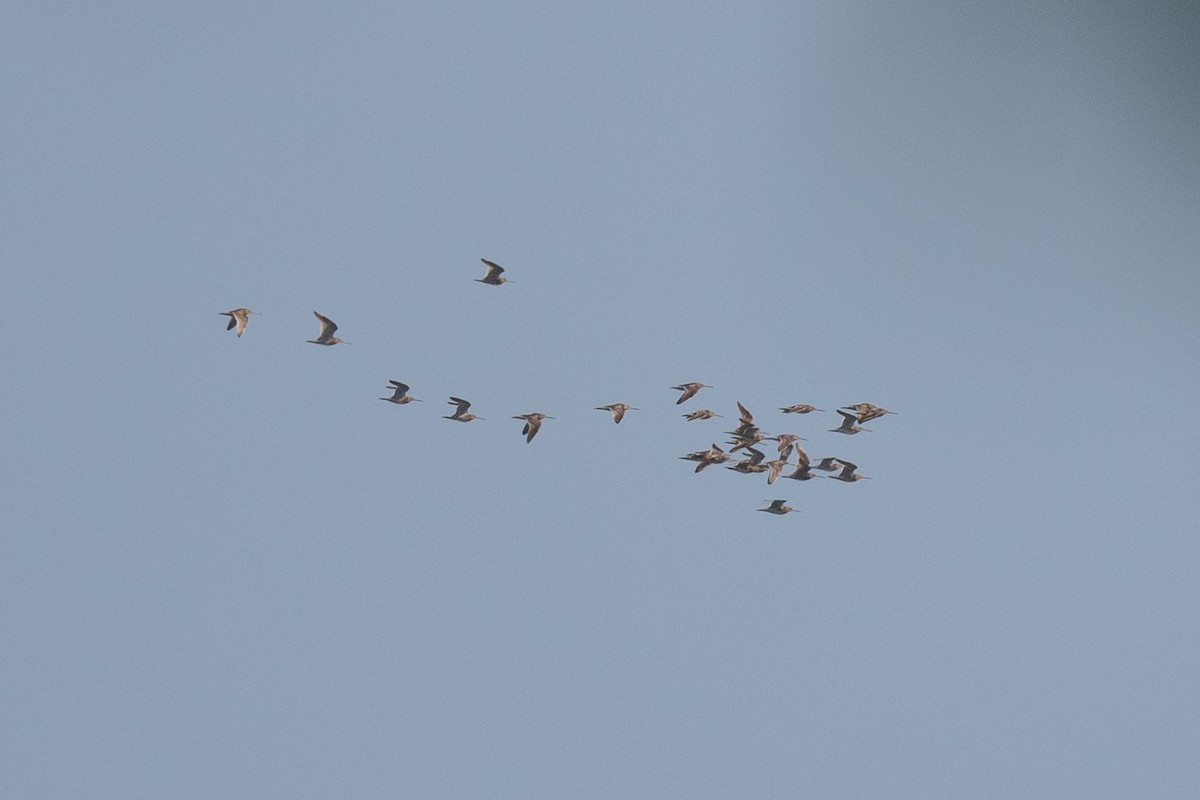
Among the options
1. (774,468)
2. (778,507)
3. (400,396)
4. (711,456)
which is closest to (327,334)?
(400,396)

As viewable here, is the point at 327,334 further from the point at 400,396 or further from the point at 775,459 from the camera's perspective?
the point at 775,459

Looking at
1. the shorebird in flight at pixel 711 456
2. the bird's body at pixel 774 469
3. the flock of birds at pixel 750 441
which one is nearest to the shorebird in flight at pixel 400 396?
the flock of birds at pixel 750 441

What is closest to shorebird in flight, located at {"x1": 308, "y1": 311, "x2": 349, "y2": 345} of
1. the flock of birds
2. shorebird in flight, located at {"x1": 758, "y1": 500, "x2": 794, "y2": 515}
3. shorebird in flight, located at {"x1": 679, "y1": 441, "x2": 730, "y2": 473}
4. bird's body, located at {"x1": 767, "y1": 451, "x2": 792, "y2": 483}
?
the flock of birds

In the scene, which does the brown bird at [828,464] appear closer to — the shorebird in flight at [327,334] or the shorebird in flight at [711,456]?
the shorebird in flight at [711,456]

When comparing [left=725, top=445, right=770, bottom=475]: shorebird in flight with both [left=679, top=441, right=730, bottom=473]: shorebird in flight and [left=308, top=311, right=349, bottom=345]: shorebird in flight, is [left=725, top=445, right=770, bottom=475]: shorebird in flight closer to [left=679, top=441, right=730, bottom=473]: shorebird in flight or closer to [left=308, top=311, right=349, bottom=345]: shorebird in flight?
[left=679, top=441, right=730, bottom=473]: shorebird in flight

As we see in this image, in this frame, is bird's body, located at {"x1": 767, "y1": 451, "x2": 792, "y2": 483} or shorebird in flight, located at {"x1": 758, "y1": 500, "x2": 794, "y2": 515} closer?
bird's body, located at {"x1": 767, "y1": 451, "x2": 792, "y2": 483}

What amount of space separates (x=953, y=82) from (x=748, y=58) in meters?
1.67

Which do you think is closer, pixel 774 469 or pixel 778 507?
pixel 774 469

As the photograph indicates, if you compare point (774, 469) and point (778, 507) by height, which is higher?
point (774, 469)

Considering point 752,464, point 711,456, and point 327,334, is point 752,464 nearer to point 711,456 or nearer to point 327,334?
point 711,456

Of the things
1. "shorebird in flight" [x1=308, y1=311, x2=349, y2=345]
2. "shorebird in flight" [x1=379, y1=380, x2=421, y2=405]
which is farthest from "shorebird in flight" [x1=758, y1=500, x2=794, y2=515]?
"shorebird in flight" [x1=308, y1=311, x2=349, y2=345]

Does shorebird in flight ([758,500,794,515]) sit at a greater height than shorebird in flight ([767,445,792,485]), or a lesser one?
lesser

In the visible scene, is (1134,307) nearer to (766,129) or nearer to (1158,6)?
(1158,6)

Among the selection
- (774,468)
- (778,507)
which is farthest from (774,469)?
(778,507)
